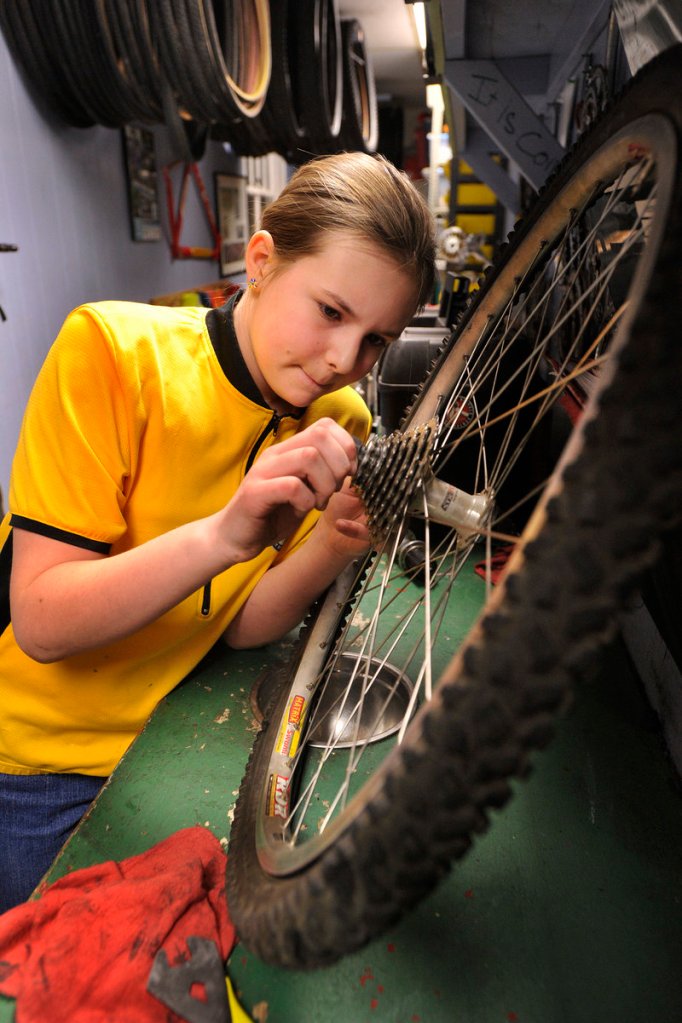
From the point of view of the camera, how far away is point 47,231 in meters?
1.86

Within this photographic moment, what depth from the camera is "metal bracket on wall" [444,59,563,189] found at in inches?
51.8

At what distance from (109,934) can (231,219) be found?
152 inches

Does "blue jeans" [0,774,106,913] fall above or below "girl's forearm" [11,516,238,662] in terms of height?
below

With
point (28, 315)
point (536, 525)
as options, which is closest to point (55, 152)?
point (28, 315)

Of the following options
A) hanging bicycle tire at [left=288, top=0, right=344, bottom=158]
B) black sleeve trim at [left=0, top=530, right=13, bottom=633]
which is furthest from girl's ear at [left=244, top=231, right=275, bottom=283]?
hanging bicycle tire at [left=288, top=0, right=344, bottom=158]

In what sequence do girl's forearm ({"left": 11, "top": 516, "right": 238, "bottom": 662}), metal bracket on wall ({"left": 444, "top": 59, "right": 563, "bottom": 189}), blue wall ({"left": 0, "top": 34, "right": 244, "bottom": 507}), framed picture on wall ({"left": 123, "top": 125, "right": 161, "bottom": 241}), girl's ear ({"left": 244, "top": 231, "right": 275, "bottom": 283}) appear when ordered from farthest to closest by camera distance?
framed picture on wall ({"left": 123, "top": 125, "right": 161, "bottom": 241}) → blue wall ({"left": 0, "top": 34, "right": 244, "bottom": 507}) → metal bracket on wall ({"left": 444, "top": 59, "right": 563, "bottom": 189}) → girl's ear ({"left": 244, "top": 231, "right": 275, "bottom": 283}) → girl's forearm ({"left": 11, "top": 516, "right": 238, "bottom": 662})

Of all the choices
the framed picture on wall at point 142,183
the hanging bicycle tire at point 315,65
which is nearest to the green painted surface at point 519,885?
the framed picture on wall at point 142,183

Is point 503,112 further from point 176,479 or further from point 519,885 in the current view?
point 519,885

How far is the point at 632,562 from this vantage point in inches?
9.7

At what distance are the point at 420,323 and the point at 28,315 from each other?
109 cm

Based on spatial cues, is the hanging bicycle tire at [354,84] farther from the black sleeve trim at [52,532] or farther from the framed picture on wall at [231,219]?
the black sleeve trim at [52,532]

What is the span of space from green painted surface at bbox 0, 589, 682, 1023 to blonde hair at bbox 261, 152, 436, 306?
579mm

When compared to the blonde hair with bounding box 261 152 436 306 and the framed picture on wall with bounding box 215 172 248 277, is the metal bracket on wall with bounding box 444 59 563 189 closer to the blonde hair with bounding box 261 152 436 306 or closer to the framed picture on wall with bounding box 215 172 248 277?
the blonde hair with bounding box 261 152 436 306

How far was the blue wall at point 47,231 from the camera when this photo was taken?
5.43 feet
